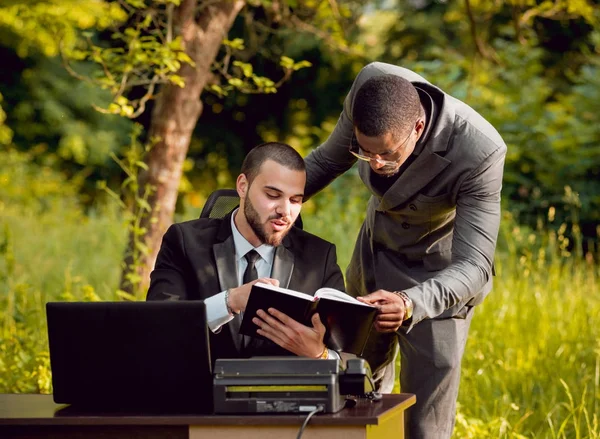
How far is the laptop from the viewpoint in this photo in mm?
2883

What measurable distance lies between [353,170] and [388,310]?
738 cm

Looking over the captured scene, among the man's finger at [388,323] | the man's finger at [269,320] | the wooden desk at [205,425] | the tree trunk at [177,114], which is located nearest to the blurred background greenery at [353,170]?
the tree trunk at [177,114]

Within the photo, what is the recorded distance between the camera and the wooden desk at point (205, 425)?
2.70m

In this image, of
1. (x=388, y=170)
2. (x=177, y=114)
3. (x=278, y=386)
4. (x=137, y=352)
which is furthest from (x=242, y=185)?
(x=177, y=114)

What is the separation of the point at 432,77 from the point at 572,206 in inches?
79.6

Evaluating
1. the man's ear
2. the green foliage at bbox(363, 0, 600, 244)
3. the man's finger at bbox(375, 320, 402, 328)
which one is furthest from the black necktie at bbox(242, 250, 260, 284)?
the green foliage at bbox(363, 0, 600, 244)

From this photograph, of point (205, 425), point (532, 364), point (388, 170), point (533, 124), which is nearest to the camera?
point (205, 425)

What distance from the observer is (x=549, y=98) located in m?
14.2

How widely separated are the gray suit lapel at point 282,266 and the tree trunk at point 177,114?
2304 millimetres

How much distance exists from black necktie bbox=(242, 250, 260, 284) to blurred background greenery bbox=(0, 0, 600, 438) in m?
1.58

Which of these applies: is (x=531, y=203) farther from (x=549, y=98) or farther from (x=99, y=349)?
(x=99, y=349)

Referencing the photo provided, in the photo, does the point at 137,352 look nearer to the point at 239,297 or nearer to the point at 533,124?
the point at 239,297

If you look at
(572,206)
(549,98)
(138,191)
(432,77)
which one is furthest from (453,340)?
(549,98)

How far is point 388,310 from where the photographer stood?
3293 millimetres
